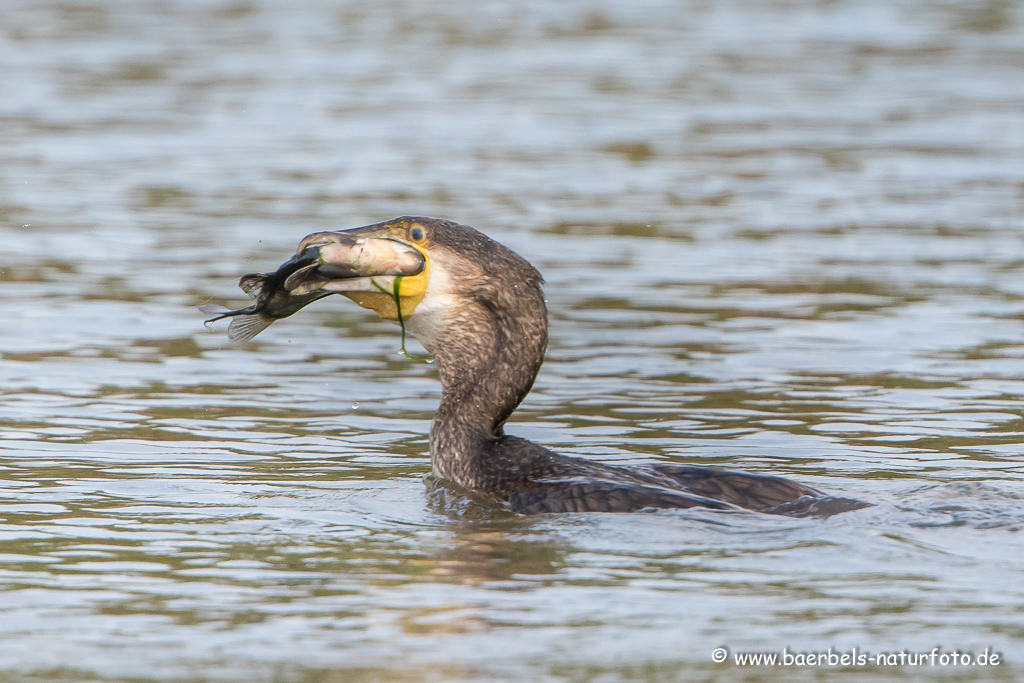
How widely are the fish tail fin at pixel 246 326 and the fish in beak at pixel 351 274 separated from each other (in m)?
0.10

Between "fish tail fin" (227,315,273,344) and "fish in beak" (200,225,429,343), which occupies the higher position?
"fish in beak" (200,225,429,343)

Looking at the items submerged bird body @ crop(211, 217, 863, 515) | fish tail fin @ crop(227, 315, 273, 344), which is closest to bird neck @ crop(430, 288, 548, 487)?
submerged bird body @ crop(211, 217, 863, 515)

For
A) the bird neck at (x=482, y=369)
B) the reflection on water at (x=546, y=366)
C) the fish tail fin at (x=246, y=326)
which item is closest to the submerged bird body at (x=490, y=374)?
the bird neck at (x=482, y=369)

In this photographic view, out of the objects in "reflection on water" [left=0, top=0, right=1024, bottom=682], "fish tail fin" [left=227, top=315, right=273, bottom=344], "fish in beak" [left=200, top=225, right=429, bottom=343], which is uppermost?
"fish in beak" [left=200, top=225, right=429, bottom=343]

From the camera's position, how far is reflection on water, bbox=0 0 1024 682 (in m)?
5.54

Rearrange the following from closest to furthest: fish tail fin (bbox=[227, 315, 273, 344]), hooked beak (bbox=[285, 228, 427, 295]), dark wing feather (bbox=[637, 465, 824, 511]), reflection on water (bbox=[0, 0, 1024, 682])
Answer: reflection on water (bbox=[0, 0, 1024, 682]) → dark wing feather (bbox=[637, 465, 824, 511]) → hooked beak (bbox=[285, 228, 427, 295]) → fish tail fin (bbox=[227, 315, 273, 344])

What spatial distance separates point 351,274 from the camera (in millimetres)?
7082

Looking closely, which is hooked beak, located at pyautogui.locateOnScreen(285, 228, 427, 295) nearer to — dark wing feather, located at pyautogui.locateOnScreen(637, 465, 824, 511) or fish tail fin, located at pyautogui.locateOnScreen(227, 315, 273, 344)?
fish tail fin, located at pyautogui.locateOnScreen(227, 315, 273, 344)

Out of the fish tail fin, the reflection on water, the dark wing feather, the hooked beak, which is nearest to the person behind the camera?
the reflection on water

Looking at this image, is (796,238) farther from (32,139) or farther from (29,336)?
(32,139)

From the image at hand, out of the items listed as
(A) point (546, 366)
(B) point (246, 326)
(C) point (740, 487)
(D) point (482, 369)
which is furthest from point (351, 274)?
(A) point (546, 366)

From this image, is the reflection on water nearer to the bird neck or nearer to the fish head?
the bird neck

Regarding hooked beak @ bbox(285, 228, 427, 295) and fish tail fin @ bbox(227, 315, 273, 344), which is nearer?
hooked beak @ bbox(285, 228, 427, 295)

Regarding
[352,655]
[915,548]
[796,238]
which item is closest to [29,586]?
[352,655]
